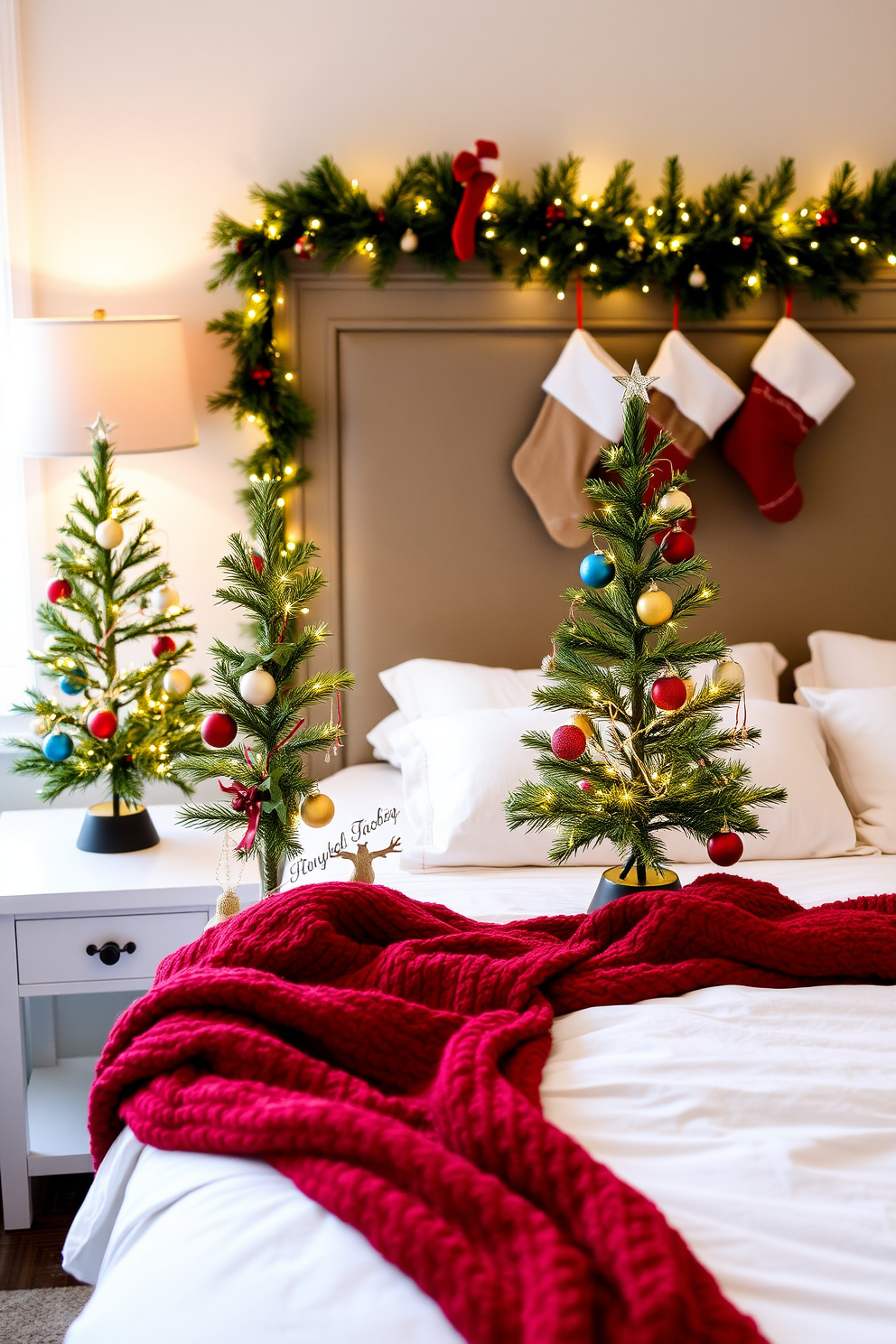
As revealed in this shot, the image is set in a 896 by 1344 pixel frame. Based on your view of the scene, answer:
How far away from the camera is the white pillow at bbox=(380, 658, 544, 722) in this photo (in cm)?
225

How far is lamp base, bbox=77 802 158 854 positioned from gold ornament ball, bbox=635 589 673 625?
1.15 metres

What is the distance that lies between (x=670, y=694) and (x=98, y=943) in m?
1.16

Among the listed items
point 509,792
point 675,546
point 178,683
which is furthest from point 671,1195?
point 178,683

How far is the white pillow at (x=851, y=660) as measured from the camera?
2346 mm

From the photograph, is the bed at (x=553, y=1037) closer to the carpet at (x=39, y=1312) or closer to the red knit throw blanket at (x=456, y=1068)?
the red knit throw blanket at (x=456, y=1068)

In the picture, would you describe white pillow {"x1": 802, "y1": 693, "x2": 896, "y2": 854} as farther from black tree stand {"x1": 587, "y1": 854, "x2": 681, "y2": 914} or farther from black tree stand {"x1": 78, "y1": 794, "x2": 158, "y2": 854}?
black tree stand {"x1": 78, "y1": 794, "x2": 158, "y2": 854}

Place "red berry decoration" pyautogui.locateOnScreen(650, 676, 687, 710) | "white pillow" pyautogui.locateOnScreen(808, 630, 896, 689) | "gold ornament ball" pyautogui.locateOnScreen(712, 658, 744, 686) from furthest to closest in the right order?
"white pillow" pyautogui.locateOnScreen(808, 630, 896, 689) < "gold ornament ball" pyautogui.locateOnScreen(712, 658, 744, 686) < "red berry decoration" pyautogui.locateOnScreen(650, 676, 687, 710)

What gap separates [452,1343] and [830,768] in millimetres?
1642

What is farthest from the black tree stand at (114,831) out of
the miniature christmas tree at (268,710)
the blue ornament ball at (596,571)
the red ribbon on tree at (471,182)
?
the red ribbon on tree at (471,182)

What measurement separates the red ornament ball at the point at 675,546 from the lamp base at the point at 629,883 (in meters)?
0.47

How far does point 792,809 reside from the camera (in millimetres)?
1947

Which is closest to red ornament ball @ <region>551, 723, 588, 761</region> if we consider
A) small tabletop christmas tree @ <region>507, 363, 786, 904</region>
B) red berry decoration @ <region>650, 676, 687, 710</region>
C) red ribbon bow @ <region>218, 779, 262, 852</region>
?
small tabletop christmas tree @ <region>507, 363, 786, 904</region>

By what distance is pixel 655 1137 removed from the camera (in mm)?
998

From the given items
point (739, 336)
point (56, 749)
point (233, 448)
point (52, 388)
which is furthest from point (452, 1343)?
point (739, 336)
